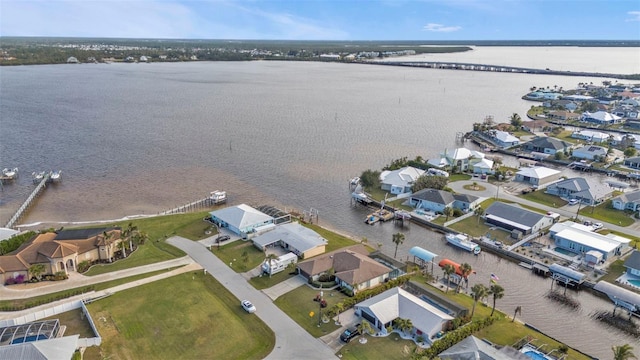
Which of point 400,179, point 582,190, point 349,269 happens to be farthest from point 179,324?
point 582,190

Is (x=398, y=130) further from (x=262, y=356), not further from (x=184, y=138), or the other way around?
(x=262, y=356)

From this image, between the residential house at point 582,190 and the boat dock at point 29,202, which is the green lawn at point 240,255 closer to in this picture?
the boat dock at point 29,202

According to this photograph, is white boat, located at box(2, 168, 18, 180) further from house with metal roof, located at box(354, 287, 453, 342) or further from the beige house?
house with metal roof, located at box(354, 287, 453, 342)

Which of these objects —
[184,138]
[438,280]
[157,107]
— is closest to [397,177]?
[438,280]

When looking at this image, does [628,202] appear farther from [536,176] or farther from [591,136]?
[591,136]

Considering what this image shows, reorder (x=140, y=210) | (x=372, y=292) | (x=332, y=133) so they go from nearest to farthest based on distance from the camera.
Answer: (x=372, y=292)
(x=140, y=210)
(x=332, y=133)

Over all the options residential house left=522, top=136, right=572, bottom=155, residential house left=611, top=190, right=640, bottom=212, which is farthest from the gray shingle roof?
residential house left=522, top=136, right=572, bottom=155
